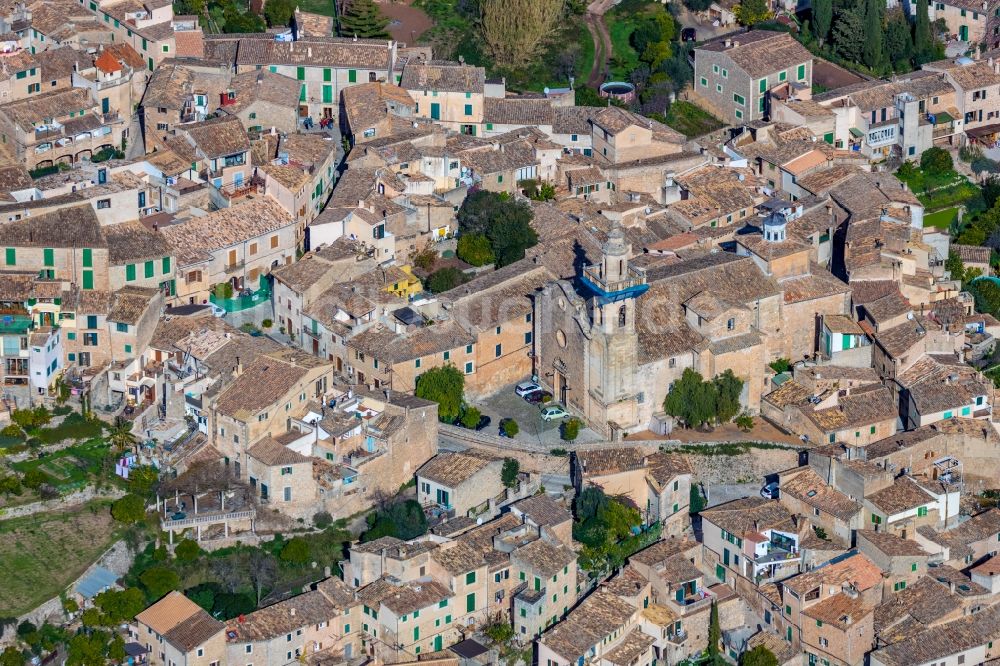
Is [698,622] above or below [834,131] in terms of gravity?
below

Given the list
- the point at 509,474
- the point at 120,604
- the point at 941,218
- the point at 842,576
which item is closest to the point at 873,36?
the point at 941,218

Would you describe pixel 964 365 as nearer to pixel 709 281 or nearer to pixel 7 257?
pixel 709 281

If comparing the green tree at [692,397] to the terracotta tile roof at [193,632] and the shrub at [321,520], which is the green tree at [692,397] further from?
the terracotta tile roof at [193,632]

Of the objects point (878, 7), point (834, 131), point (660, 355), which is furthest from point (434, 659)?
point (878, 7)

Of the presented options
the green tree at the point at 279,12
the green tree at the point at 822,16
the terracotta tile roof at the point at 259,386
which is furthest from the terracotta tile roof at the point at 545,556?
the green tree at the point at 822,16

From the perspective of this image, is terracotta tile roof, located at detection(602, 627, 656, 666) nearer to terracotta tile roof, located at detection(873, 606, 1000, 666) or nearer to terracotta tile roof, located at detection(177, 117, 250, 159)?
terracotta tile roof, located at detection(873, 606, 1000, 666)

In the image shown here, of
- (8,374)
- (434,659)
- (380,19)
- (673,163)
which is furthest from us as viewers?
(380,19)

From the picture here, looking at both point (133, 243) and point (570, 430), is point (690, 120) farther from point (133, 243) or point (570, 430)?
point (133, 243)
